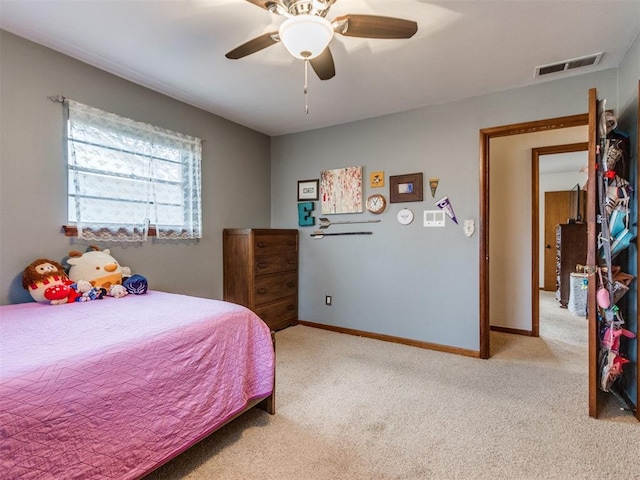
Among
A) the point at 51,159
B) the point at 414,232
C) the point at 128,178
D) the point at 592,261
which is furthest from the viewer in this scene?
the point at 414,232

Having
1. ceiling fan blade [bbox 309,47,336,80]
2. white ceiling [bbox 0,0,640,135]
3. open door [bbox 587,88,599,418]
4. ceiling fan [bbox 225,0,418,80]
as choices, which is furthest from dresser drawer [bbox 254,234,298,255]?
open door [bbox 587,88,599,418]

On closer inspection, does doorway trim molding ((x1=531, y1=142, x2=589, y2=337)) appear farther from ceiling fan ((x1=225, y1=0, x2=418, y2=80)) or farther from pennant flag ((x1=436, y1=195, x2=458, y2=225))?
ceiling fan ((x1=225, y1=0, x2=418, y2=80))

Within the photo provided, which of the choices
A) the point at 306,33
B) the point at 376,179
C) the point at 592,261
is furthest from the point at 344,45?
the point at 592,261

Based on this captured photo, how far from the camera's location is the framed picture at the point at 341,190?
3553 millimetres

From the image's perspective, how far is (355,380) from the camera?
8.02 feet

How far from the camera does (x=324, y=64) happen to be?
1.79m

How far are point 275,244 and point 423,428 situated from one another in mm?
2333

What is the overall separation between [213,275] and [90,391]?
2255 mm

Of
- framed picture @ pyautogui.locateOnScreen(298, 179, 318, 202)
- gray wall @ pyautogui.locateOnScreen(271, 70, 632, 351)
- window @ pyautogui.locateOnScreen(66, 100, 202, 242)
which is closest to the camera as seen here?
window @ pyautogui.locateOnScreen(66, 100, 202, 242)

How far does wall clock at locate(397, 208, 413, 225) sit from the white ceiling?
1064 mm

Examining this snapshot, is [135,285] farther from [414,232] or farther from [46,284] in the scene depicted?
[414,232]

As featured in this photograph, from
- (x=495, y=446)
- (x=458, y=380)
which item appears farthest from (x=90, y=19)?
(x=458, y=380)

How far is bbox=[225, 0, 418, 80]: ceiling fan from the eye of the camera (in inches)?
55.0

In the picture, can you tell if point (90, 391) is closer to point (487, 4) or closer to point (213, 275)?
point (213, 275)
